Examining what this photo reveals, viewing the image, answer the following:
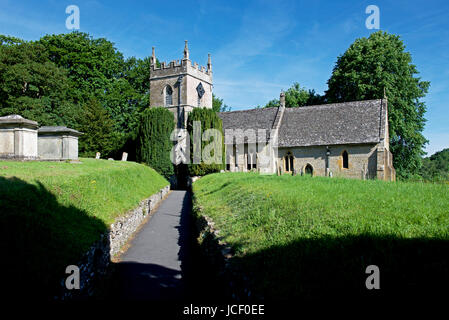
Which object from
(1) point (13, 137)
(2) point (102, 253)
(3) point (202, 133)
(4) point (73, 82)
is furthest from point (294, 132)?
(4) point (73, 82)

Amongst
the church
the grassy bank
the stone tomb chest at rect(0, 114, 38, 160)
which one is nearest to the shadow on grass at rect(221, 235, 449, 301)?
the grassy bank

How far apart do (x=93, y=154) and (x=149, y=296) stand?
2891 cm

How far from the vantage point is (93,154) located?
3291 cm

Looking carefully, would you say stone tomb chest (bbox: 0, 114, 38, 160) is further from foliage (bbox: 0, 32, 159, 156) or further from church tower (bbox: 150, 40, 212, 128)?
church tower (bbox: 150, 40, 212, 128)

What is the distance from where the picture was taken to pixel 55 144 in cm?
1578

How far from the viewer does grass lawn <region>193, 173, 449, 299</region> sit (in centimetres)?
413

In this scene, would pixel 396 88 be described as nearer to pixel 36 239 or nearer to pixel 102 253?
pixel 102 253

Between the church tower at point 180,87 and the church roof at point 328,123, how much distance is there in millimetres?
6013

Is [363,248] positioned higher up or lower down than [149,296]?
higher up

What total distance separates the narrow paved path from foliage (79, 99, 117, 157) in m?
21.2
